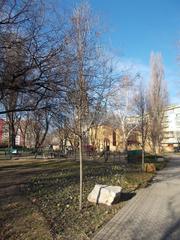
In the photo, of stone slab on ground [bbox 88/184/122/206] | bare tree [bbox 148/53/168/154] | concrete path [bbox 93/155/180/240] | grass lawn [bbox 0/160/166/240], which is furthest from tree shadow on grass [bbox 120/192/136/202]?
bare tree [bbox 148/53/168/154]

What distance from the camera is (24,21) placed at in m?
9.54

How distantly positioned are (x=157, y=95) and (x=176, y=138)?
58801 mm

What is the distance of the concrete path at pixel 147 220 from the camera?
6.90 m

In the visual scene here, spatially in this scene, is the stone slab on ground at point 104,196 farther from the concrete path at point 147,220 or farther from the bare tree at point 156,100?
the bare tree at point 156,100

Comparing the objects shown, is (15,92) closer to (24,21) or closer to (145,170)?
(24,21)

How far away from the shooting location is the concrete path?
22.6ft

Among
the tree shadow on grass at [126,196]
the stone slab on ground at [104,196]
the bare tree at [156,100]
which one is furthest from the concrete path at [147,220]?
the bare tree at [156,100]

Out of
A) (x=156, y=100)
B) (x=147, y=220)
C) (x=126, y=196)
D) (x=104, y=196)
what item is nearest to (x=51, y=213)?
(x=104, y=196)

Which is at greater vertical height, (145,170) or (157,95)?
(157,95)

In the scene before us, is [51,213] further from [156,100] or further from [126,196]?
[156,100]

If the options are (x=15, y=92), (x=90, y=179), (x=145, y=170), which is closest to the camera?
(x=15, y=92)

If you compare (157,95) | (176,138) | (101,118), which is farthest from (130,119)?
(176,138)

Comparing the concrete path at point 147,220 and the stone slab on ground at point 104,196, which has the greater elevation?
the stone slab on ground at point 104,196

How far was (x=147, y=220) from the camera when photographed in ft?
27.0
